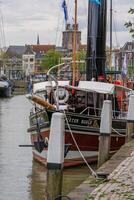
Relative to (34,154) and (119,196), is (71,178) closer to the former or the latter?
(34,154)

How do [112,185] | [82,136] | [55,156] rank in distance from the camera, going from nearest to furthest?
1. [55,156]
2. [112,185]
3. [82,136]

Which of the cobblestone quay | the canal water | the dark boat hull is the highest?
the cobblestone quay

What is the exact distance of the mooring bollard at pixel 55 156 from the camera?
9.60 metres

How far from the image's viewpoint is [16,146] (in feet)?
84.6

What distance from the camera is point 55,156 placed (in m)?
9.63

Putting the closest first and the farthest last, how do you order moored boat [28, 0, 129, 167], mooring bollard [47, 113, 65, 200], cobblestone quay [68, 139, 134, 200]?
cobblestone quay [68, 139, 134, 200] < mooring bollard [47, 113, 65, 200] < moored boat [28, 0, 129, 167]

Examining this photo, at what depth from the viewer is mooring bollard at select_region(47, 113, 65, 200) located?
960cm

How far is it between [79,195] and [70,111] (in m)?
10.4

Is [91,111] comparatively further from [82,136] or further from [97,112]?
[82,136]

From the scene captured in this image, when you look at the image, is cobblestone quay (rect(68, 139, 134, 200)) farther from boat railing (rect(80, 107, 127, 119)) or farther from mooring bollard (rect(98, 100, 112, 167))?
boat railing (rect(80, 107, 127, 119))

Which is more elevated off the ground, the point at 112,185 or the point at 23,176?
the point at 112,185

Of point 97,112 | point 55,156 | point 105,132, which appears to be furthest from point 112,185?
point 97,112

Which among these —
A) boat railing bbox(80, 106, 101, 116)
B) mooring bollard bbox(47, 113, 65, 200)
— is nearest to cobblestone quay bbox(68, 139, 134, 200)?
mooring bollard bbox(47, 113, 65, 200)

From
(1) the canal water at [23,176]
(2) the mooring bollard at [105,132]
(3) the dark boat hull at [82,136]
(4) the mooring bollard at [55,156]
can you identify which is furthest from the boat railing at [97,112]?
(4) the mooring bollard at [55,156]
